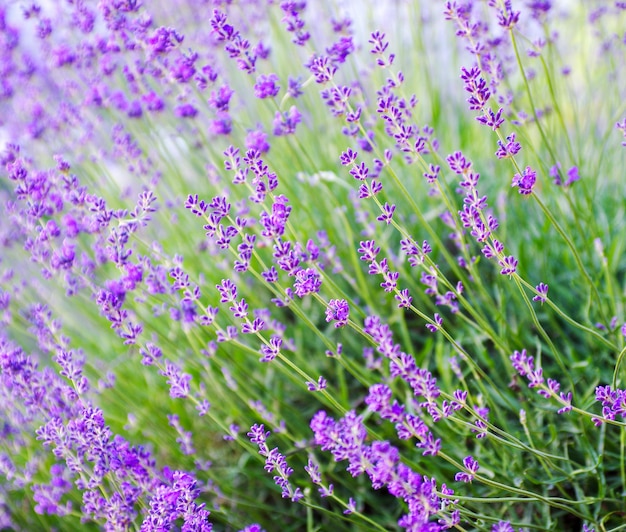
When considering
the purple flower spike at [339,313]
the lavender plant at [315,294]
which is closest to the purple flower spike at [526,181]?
the lavender plant at [315,294]

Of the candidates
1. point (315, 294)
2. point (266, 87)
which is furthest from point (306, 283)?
point (266, 87)

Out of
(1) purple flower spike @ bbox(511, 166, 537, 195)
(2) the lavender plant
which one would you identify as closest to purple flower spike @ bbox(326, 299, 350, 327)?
(2) the lavender plant

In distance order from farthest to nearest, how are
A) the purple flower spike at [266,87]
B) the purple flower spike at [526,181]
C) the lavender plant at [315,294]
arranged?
the purple flower spike at [266,87] < the lavender plant at [315,294] < the purple flower spike at [526,181]

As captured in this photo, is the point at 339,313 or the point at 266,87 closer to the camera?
the point at 339,313

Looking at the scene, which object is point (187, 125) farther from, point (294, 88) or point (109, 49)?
point (294, 88)

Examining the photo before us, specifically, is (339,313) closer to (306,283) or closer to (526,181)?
(306,283)

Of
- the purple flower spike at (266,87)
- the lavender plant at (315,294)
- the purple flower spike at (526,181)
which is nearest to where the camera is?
the purple flower spike at (526,181)

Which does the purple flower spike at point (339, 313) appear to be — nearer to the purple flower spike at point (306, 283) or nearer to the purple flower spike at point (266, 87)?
the purple flower spike at point (306, 283)

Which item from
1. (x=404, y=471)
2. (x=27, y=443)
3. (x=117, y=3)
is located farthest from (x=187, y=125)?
(x=404, y=471)

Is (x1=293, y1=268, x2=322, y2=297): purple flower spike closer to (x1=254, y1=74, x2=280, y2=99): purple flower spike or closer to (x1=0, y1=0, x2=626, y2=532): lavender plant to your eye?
(x1=0, y1=0, x2=626, y2=532): lavender plant
